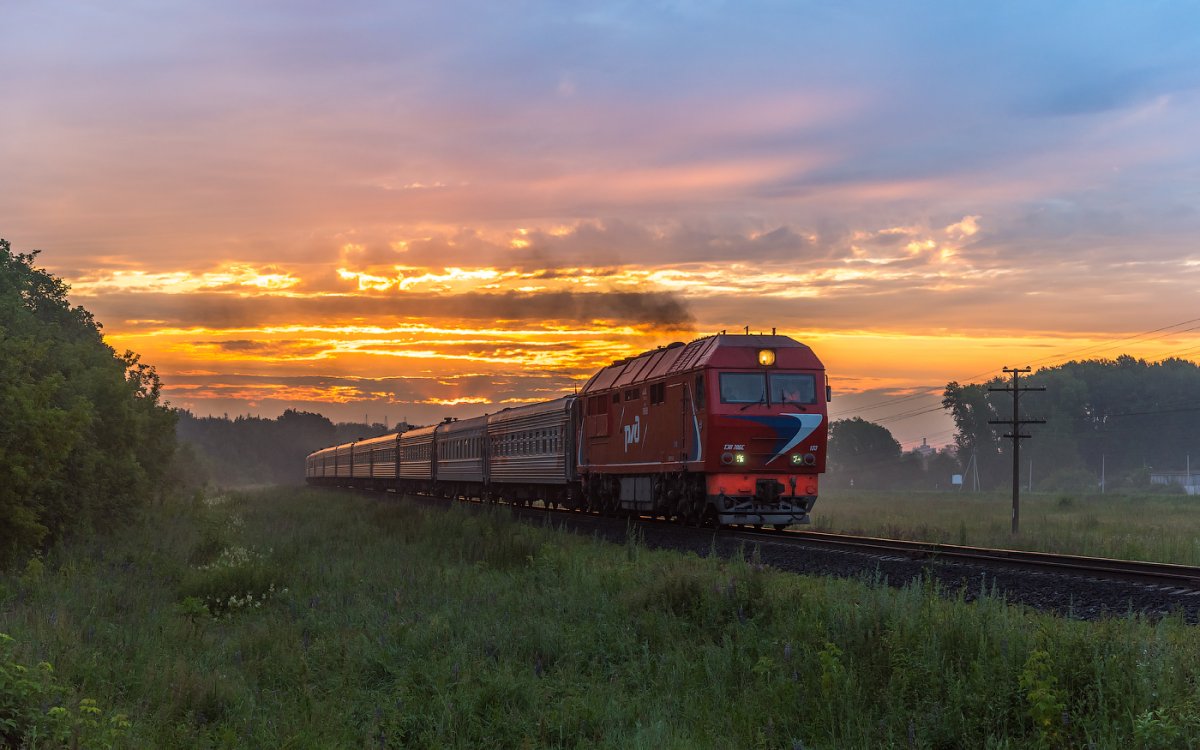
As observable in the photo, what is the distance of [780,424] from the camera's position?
25141 millimetres

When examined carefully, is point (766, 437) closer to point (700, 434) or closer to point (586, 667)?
point (700, 434)

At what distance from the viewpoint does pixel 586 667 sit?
11547mm

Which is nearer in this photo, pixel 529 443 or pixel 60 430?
pixel 60 430

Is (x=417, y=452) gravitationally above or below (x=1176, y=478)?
above

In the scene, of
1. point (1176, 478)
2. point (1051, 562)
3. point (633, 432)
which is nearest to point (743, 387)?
point (633, 432)

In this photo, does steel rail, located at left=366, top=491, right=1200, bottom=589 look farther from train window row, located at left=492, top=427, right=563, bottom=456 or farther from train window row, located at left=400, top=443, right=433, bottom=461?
train window row, located at left=400, top=443, right=433, bottom=461

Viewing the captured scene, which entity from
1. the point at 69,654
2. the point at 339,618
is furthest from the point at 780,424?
the point at 69,654

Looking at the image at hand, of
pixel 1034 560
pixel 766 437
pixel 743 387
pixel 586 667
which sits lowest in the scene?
pixel 586 667

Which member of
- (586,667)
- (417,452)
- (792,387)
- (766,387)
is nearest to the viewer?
(586,667)

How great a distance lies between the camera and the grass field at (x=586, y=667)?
27.3ft

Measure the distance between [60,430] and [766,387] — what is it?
15.1 m

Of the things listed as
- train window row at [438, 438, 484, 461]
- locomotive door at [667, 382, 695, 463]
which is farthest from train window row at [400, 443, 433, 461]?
locomotive door at [667, 382, 695, 463]

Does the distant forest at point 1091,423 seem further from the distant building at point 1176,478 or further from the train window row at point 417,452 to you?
the train window row at point 417,452

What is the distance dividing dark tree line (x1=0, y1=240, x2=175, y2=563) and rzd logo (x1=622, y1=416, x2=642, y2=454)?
43.7ft
